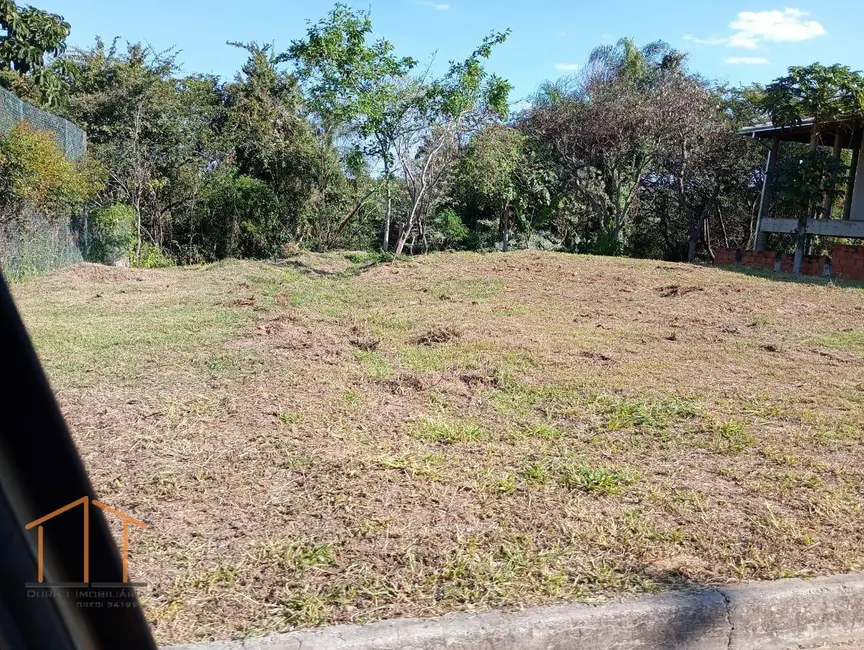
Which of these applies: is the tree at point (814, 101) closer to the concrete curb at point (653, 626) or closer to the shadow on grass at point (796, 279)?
the shadow on grass at point (796, 279)

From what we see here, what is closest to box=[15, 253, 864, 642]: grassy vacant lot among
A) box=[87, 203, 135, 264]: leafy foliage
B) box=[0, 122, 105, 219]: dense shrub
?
box=[0, 122, 105, 219]: dense shrub

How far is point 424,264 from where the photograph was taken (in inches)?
→ 589

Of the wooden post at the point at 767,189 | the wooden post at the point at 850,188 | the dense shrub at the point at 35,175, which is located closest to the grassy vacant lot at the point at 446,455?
the dense shrub at the point at 35,175

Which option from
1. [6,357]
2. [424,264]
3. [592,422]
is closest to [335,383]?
[592,422]

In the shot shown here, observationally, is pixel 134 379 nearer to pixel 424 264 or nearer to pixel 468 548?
pixel 468 548

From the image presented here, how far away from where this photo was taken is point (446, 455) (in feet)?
13.6

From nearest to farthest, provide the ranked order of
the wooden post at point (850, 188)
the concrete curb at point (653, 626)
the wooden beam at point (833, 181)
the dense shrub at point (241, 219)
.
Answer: the concrete curb at point (653, 626) < the wooden beam at point (833, 181) < the wooden post at point (850, 188) < the dense shrub at point (241, 219)

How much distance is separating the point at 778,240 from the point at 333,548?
23.1m

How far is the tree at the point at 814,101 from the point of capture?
1490 centimetres

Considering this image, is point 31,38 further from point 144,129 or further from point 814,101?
point 814,101

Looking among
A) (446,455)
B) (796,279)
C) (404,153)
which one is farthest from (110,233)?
(796,279)

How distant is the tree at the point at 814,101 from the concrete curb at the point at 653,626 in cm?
1499

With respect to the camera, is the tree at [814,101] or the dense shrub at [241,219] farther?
the dense shrub at [241,219]

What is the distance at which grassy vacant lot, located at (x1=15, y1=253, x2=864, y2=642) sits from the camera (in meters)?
2.88
